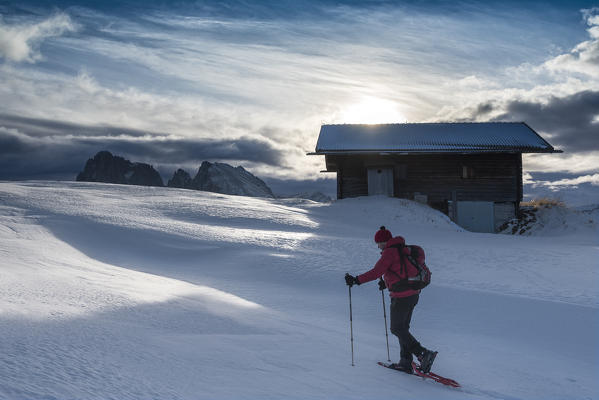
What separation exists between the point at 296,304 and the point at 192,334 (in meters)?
3.60

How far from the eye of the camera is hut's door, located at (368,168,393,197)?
26.3 m

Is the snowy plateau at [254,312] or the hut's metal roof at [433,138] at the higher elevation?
the hut's metal roof at [433,138]

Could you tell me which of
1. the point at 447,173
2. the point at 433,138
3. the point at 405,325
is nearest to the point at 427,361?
the point at 405,325

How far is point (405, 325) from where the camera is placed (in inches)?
223

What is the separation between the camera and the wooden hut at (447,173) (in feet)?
84.7

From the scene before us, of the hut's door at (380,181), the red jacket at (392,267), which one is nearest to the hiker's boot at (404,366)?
the red jacket at (392,267)

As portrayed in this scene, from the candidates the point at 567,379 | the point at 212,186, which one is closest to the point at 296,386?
the point at 567,379

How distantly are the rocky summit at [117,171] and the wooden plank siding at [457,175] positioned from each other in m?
157

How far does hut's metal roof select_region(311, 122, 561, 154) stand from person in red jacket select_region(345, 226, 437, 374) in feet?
66.1

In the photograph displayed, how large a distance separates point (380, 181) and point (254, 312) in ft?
66.3

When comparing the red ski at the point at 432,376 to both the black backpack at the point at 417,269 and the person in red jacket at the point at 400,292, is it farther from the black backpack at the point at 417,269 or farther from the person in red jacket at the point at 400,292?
the black backpack at the point at 417,269

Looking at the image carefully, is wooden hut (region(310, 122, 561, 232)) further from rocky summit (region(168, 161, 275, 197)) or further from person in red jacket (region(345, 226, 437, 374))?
rocky summit (region(168, 161, 275, 197))

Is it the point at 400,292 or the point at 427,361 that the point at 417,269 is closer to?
the point at 400,292

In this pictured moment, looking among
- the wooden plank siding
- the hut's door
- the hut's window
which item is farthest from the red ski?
the hut's window
